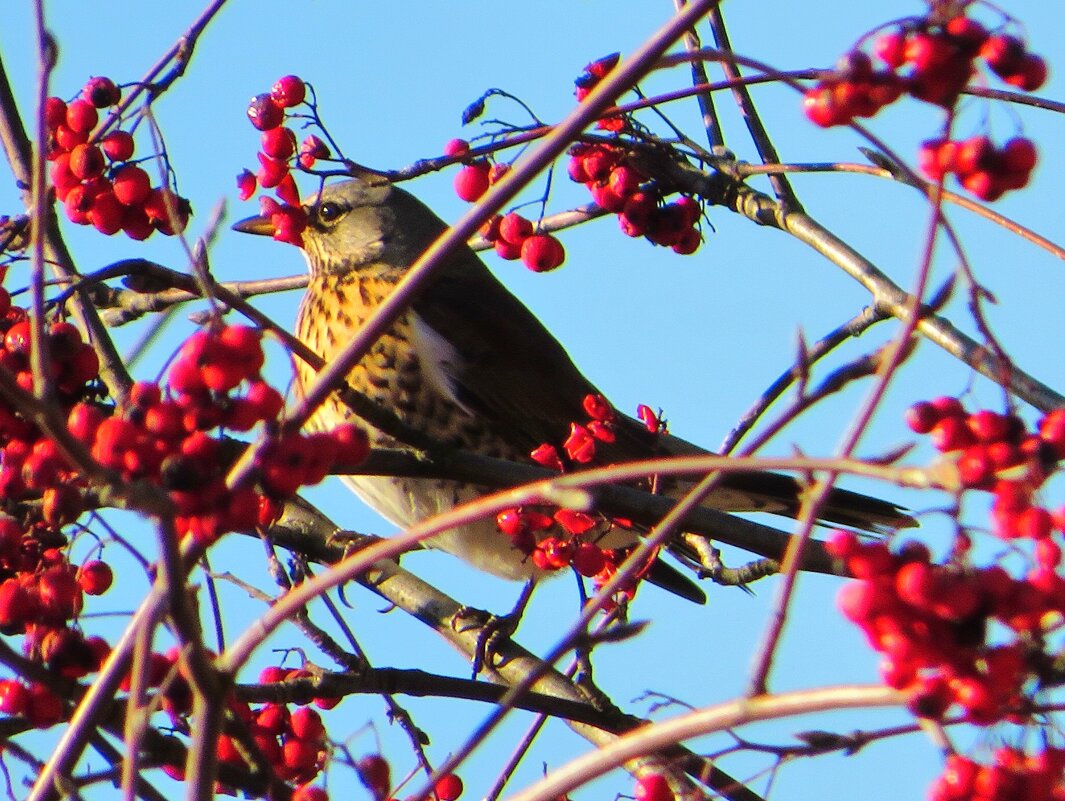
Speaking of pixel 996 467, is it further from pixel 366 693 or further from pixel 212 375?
pixel 366 693

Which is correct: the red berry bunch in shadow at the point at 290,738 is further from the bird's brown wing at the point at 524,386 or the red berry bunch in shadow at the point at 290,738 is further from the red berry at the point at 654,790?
the bird's brown wing at the point at 524,386

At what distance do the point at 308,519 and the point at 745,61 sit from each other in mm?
2246

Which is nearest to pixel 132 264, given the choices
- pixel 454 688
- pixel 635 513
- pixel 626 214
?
pixel 635 513

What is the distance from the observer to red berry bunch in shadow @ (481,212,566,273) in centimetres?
280

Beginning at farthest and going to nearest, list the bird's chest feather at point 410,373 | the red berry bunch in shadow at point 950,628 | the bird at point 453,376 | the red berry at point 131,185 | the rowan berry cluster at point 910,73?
the bird's chest feather at point 410,373, the bird at point 453,376, the red berry at point 131,185, the rowan berry cluster at point 910,73, the red berry bunch in shadow at point 950,628

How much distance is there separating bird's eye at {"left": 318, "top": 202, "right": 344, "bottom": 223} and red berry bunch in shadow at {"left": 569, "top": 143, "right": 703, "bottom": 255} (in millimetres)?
1839

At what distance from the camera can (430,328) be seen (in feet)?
13.5

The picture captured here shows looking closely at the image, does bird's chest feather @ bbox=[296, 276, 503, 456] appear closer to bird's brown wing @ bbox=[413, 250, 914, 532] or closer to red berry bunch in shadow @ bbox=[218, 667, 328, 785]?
bird's brown wing @ bbox=[413, 250, 914, 532]

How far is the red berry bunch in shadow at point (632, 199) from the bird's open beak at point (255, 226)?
4.74 feet

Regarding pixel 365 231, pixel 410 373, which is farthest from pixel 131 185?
pixel 365 231

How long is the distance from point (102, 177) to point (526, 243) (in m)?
0.80

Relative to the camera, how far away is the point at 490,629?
11.6 feet

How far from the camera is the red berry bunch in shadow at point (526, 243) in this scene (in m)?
2.80

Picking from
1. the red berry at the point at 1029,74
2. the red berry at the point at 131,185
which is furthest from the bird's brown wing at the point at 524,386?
the red berry at the point at 1029,74
